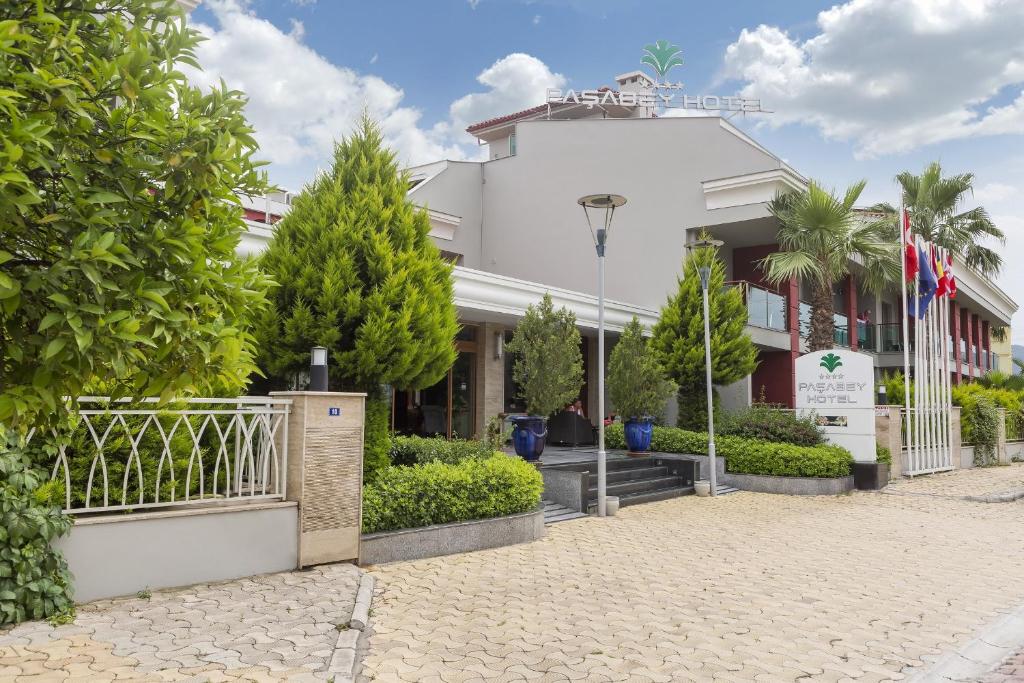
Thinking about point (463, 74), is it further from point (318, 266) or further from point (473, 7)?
point (318, 266)

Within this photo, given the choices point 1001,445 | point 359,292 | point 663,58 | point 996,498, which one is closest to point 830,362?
point 996,498

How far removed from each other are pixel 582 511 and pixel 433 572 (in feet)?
13.5

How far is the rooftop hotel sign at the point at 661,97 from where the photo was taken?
23.2m

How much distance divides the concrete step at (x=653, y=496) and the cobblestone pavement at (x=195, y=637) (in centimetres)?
603

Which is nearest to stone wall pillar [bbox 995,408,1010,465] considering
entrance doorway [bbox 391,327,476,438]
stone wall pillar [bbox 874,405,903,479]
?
stone wall pillar [bbox 874,405,903,479]

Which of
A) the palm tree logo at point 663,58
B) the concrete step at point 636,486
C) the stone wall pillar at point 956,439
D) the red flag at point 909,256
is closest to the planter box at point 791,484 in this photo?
the concrete step at point 636,486

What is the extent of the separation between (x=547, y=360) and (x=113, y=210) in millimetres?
9396

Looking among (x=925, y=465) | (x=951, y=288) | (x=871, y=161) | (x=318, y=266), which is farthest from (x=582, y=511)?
(x=871, y=161)

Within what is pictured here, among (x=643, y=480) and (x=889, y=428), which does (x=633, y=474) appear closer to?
(x=643, y=480)

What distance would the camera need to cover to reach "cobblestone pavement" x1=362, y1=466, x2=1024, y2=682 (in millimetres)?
4629

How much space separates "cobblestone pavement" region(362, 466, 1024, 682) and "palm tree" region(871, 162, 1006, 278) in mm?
15609

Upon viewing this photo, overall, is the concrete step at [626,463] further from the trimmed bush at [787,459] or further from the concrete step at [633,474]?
the trimmed bush at [787,459]

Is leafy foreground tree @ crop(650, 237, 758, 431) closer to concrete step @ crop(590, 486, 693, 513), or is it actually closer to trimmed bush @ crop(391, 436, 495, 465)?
concrete step @ crop(590, 486, 693, 513)

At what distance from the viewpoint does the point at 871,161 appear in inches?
819
